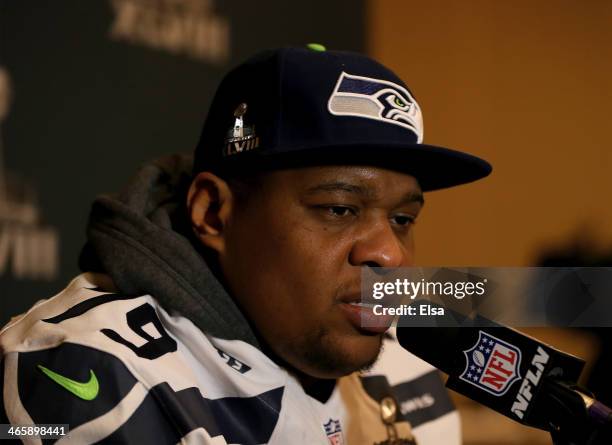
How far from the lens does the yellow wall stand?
206 cm

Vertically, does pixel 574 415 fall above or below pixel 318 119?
below

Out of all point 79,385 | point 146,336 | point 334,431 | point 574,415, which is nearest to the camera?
point 574,415

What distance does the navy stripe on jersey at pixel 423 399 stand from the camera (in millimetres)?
1112

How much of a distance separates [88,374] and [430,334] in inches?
13.0

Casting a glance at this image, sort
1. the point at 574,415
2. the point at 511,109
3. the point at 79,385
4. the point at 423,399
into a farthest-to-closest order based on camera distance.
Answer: the point at 511,109 < the point at 423,399 < the point at 79,385 < the point at 574,415

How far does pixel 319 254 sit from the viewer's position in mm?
847

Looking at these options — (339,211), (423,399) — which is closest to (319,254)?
(339,211)

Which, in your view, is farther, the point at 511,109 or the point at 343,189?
the point at 511,109

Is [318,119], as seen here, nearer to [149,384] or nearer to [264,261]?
[264,261]

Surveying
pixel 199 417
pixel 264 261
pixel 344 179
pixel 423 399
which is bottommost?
pixel 423 399

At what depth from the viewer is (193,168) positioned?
1.08 m

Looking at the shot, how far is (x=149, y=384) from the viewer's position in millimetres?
746

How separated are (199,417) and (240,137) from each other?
13.2 inches

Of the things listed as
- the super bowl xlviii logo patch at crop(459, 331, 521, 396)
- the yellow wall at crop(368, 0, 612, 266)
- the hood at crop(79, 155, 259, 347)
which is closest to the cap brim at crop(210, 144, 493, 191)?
the hood at crop(79, 155, 259, 347)
